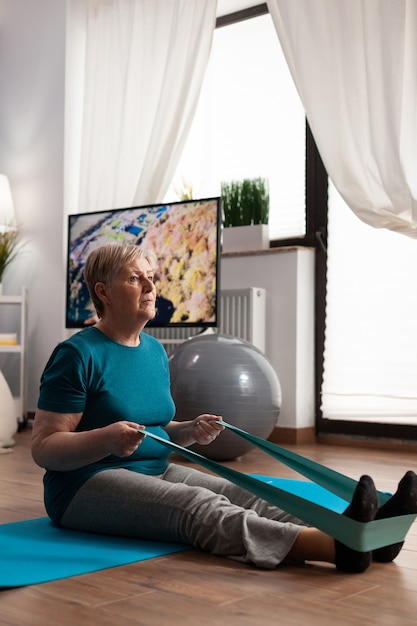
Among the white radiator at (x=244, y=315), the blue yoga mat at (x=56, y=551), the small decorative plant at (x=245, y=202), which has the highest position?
the small decorative plant at (x=245, y=202)

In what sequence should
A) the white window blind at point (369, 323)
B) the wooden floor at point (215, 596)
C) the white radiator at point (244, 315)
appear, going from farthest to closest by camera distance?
1. the white radiator at point (244, 315)
2. the white window blind at point (369, 323)
3. the wooden floor at point (215, 596)

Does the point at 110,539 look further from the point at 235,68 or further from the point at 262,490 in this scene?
the point at 235,68

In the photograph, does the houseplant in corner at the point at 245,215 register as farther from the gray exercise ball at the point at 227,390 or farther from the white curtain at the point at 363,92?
the gray exercise ball at the point at 227,390

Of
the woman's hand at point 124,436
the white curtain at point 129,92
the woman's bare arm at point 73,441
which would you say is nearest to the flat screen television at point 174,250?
the white curtain at point 129,92

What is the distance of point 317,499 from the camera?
2561 millimetres

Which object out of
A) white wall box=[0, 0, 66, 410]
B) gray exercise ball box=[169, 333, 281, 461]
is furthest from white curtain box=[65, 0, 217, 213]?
gray exercise ball box=[169, 333, 281, 461]

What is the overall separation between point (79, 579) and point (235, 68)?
366 cm

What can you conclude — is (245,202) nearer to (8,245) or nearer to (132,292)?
(8,245)

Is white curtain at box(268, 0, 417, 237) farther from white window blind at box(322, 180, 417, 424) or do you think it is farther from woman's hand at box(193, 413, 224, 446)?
woman's hand at box(193, 413, 224, 446)

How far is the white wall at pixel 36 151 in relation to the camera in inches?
198

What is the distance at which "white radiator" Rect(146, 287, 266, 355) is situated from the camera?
4.23 meters

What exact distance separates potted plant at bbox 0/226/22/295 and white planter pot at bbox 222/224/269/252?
1.37m

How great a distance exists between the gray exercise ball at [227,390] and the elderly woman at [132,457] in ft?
4.22

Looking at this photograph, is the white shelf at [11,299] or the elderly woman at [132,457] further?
the white shelf at [11,299]
